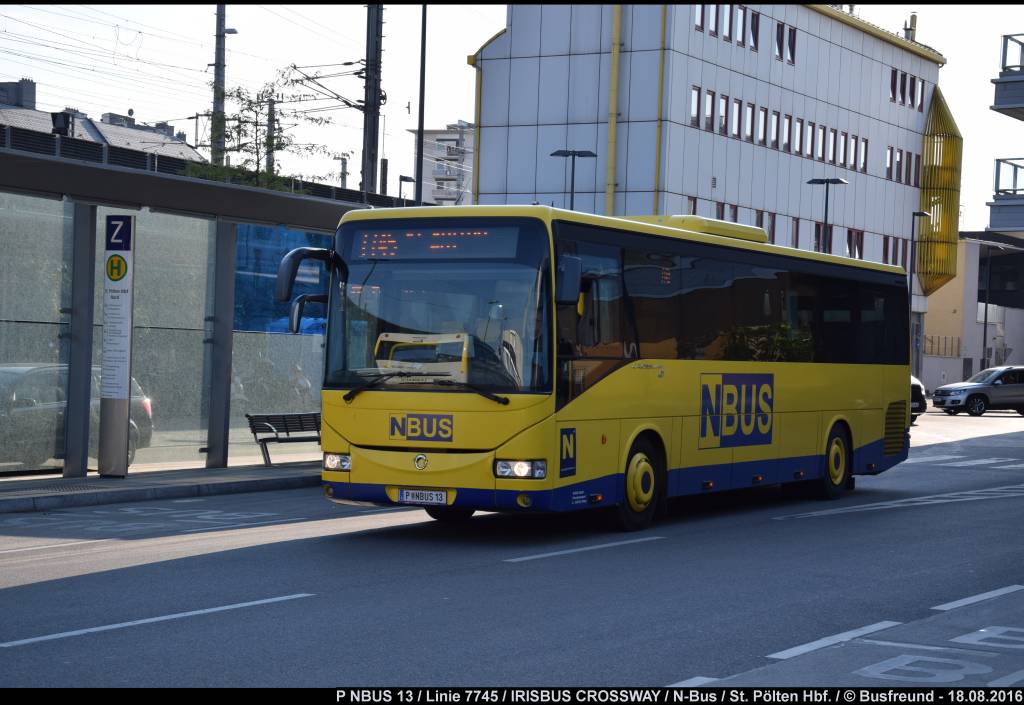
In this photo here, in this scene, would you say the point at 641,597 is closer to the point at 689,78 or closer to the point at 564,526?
the point at 564,526

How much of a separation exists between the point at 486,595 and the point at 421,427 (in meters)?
3.28

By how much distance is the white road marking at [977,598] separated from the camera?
10.3 metres

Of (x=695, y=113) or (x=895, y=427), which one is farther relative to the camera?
(x=695, y=113)

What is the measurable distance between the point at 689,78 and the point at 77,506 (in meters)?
42.9

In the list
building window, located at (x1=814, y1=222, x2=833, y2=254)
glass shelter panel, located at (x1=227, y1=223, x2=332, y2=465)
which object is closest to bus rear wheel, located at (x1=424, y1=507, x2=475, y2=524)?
glass shelter panel, located at (x1=227, y1=223, x2=332, y2=465)

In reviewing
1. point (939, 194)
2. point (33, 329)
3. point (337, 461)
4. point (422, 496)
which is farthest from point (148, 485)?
point (939, 194)

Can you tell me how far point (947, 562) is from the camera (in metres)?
12.8

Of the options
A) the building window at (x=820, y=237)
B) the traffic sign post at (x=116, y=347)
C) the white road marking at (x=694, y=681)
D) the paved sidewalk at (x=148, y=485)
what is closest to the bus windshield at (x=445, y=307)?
the paved sidewalk at (x=148, y=485)

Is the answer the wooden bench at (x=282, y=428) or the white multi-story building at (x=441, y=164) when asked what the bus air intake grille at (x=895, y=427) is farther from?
the white multi-story building at (x=441, y=164)

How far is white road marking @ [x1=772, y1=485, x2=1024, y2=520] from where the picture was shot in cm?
1769

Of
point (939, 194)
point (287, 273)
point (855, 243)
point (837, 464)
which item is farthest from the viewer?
point (939, 194)

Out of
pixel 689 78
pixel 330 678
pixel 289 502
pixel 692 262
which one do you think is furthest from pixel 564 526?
pixel 689 78

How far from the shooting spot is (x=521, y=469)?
13219mm

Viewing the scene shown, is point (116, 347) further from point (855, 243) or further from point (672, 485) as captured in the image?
point (855, 243)
